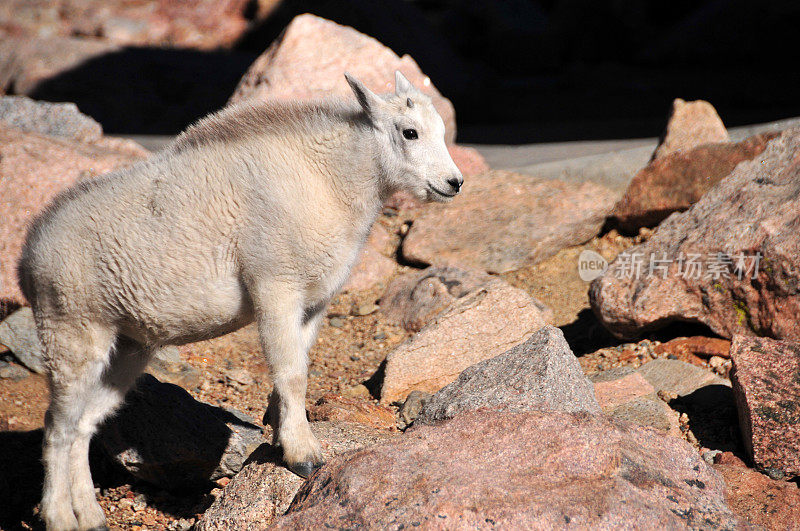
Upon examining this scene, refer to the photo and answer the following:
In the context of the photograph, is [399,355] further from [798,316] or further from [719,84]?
[719,84]

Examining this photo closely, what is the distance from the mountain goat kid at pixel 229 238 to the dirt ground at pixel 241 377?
0.56 meters

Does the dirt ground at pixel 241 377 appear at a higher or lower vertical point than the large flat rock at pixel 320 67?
lower

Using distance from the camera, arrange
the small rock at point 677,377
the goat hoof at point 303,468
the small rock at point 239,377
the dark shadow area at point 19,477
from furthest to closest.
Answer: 1. the small rock at point 239,377
2. the small rock at point 677,377
3. the dark shadow area at point 19,477
4. the goat hoof at point 303,468

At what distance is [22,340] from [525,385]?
13.0 feet

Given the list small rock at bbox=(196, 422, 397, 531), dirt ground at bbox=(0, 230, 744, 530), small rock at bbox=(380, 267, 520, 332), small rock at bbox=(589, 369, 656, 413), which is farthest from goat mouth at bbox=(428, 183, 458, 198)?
small rock at bbox=(380, 267, 520, 332)

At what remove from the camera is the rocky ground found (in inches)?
134

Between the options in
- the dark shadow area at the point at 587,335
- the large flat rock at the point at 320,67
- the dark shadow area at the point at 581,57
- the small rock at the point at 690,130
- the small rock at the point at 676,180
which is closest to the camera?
the dark shadow area at the point at 587,335

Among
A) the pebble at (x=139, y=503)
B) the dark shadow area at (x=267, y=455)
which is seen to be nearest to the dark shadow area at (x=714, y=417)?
the dark shadow area at (x=267, y=455)

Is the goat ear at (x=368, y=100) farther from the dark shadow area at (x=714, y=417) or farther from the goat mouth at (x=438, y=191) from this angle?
the dark shadow area at (x=714, y=417)

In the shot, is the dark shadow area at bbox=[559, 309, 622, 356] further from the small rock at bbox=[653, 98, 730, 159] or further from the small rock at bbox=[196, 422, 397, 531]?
the small rock at bbox=[196, 422, 397, 531]

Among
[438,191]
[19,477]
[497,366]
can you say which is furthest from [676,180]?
[19,477]

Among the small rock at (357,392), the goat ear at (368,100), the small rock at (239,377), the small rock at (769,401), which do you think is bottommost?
the small rock at (239,377)

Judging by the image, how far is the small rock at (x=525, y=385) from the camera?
166 inches

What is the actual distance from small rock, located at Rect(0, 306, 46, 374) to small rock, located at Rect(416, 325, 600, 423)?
10.5 ft
